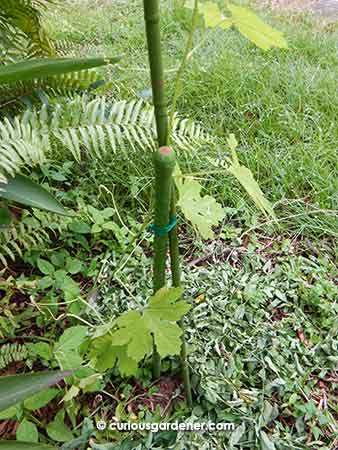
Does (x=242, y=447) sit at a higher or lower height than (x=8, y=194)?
lower

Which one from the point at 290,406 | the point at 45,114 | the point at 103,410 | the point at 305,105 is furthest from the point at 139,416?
the point at 305,105

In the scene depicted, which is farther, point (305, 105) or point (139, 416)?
point (305, 105)

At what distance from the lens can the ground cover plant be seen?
Result: 40.7 inches

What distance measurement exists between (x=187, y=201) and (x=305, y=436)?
0.62 metres

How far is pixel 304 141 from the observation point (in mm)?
1903

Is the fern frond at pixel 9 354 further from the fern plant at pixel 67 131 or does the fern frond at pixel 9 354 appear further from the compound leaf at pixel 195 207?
the compound leaf at pixel 195 207

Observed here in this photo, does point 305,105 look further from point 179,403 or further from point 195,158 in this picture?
point 179,403

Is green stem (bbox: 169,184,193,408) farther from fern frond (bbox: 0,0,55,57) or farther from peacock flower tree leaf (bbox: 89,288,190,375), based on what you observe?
fern frond (bbox: 0,0,55,57)

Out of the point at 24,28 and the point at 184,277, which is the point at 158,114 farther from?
the point at 24,28

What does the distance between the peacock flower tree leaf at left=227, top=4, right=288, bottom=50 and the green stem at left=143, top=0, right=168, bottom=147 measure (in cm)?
15

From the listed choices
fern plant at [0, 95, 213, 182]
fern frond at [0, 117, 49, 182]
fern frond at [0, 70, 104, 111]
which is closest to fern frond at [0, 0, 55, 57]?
fern frond at [0, 70, 104, 111]

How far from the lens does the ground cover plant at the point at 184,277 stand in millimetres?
1033

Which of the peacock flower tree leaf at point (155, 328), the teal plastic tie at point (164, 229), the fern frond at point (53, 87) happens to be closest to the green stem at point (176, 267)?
the teal plastic tie at point (164, 229)

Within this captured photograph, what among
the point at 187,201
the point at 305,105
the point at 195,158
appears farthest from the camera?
the point at 305,105
